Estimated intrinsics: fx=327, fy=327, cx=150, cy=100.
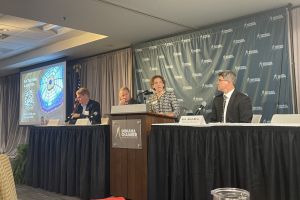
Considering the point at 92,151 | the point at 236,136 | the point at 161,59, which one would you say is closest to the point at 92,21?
the point at 161,59

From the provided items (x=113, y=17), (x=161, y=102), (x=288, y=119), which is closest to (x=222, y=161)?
(x=288, y=119)

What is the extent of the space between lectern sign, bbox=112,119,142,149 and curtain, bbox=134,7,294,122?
183 centimetres

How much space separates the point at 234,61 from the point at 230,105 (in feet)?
3.92

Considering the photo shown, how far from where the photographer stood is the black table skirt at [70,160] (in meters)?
3.76

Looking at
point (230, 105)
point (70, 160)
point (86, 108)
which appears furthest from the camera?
point (86, 108)

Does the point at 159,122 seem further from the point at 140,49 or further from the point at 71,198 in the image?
the point at 140,49

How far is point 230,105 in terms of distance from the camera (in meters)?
3.50

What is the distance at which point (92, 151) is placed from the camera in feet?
12.7

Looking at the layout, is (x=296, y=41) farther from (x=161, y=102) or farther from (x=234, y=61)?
(x=161, y=102)

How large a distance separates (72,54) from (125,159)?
13.3ft

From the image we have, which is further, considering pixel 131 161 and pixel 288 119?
pixel 131 161

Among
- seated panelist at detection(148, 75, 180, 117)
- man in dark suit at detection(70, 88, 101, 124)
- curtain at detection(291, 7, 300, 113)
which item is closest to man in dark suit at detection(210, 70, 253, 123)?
seated panelist at detection(148, 75, 180, 117)

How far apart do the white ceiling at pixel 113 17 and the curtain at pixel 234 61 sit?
17 cm

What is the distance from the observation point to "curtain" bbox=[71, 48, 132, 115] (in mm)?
6218
